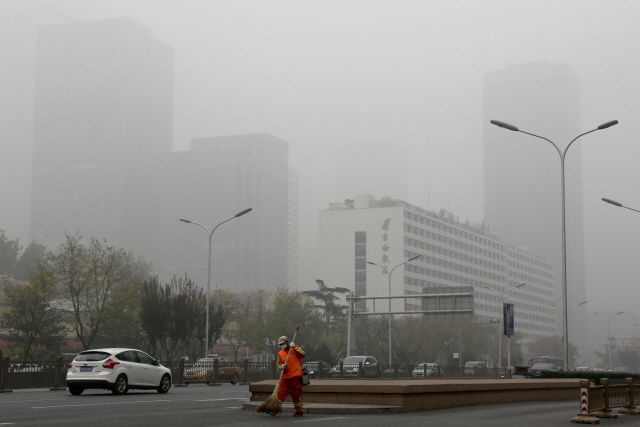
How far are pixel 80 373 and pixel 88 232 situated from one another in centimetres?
17126

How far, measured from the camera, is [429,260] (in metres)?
150

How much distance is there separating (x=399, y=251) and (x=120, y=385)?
122 m

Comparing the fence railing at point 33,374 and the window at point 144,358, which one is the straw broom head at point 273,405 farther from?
the fence railing at point 33,374

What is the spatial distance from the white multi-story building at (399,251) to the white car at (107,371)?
111951mm

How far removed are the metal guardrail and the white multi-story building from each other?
11744cm

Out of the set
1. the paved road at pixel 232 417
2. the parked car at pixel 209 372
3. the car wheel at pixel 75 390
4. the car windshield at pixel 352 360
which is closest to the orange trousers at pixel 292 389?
the paved road at pixel 232 417

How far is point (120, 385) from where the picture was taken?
22.9 metres

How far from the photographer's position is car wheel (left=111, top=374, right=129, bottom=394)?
22.7m

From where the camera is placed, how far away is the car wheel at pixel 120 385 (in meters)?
22.7

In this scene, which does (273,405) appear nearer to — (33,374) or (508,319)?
(508,319)

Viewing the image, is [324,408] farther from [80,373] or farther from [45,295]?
[45,295]

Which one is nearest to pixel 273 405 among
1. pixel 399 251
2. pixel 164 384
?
A: pixel 164 384

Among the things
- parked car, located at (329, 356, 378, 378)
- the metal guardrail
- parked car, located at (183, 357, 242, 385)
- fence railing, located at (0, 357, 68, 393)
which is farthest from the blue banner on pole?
parked car, located at (329, 356, 378, 378)

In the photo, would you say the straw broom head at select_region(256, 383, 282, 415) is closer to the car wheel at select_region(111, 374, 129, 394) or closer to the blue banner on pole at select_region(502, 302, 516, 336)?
the car wheel at select_region(111, 374, 129, 394)
